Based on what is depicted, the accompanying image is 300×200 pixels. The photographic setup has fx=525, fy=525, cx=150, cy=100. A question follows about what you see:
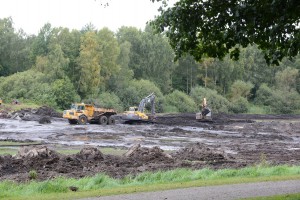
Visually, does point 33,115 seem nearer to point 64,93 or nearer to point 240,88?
point 64,93

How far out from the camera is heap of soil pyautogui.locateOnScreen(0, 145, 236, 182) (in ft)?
62.1

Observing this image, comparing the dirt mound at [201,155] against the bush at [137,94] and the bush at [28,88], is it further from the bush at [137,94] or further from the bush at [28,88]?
the bush at [137,94]

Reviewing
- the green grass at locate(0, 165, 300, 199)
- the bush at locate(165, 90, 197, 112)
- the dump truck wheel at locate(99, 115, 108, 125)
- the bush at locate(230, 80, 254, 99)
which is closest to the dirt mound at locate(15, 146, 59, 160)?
the green grass at locate(0, 165, 300, 199)

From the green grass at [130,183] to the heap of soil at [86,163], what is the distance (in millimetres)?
1899

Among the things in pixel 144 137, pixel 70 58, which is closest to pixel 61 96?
pixel 70 58

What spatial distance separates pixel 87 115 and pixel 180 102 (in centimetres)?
4319

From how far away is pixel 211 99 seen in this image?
318 ft

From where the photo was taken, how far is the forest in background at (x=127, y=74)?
278 feet

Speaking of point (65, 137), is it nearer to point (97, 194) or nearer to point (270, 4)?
point (97, 194)

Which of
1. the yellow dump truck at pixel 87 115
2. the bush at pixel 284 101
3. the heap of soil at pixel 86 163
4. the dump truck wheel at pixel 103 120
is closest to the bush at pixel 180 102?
the bush at pixel 284 101

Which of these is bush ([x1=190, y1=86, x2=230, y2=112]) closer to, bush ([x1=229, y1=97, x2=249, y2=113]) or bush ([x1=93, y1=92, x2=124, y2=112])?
bush ([x1=229, y1=97, x2=249, y2=113])

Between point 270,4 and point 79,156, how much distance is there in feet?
48.6

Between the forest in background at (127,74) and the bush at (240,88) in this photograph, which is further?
the bush at (240,88)

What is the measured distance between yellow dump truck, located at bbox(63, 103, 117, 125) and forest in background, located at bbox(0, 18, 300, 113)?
2718cm
